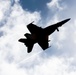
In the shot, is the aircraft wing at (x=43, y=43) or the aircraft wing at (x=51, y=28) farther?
the aircraft wing at (x=43, y=43)

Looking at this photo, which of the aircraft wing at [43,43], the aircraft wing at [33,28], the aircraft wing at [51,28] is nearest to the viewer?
the aircraft wing at [51,28]

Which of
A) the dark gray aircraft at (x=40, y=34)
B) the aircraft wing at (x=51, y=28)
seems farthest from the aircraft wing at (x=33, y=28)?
the aircraft wing at (x=51, y=28)

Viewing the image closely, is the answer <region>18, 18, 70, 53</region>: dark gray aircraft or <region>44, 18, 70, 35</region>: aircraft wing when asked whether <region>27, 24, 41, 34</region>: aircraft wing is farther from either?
<region>44, 18, 70, 35</region>: aircraft wing

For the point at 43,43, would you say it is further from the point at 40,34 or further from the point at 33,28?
the point at 33,28

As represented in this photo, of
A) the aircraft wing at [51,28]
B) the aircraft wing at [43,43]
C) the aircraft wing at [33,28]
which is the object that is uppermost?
the aircraft wing at [33,28]

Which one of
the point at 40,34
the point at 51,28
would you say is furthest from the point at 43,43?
the point at 51,28

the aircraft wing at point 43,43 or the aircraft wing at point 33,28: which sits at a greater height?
the aircraft wing at point 33,28

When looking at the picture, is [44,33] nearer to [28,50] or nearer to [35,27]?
[35,27]

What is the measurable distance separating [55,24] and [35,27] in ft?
22.2

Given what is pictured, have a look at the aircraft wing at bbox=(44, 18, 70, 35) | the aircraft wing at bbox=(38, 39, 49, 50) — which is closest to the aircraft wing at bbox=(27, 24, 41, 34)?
the aircraft wing at bbox=(44, 18, 70, 35)

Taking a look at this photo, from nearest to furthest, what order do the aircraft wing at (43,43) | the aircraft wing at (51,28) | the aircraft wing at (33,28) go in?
the aircraft wing at (51,28) < the aircraft wing at (33,28) < the aircraft wing at (43,43)

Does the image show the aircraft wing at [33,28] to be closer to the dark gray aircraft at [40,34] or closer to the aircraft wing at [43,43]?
the dark gray aircraft at [40,34]

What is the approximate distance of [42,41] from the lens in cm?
7769

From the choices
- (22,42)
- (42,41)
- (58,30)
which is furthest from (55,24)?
(22,42)
